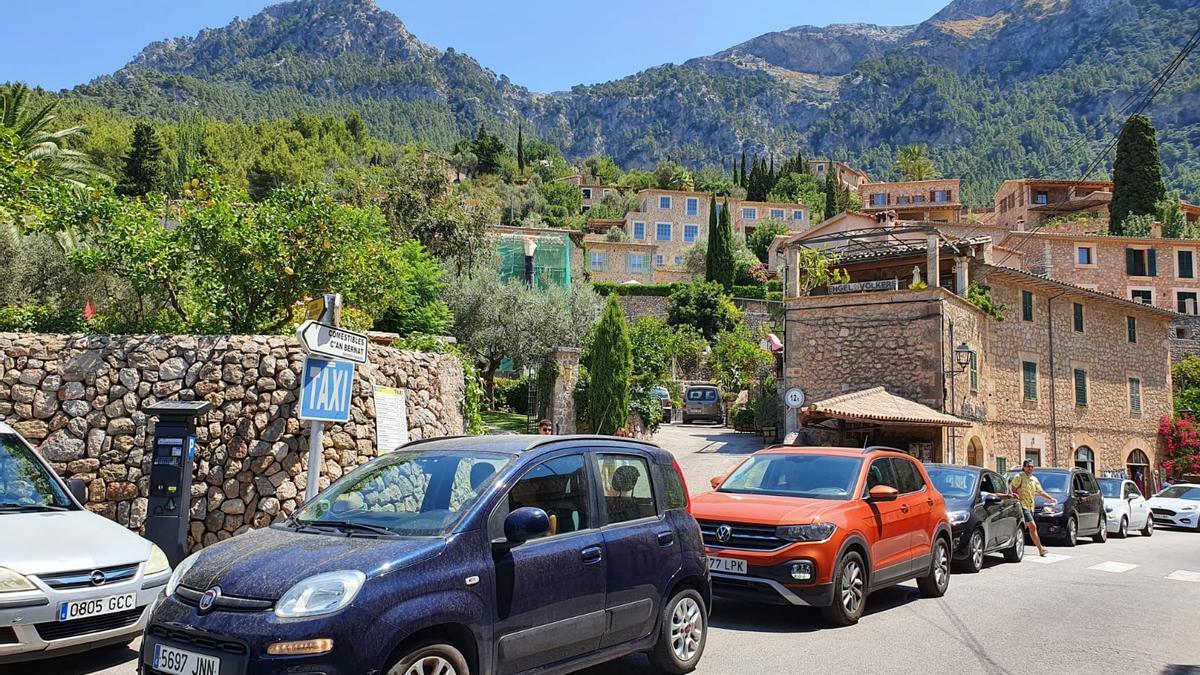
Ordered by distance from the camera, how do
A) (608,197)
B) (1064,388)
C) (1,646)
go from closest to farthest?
(1,646)
(1064,388)
(608,197)

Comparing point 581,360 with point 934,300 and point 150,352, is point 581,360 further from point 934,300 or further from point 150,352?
point 150,352

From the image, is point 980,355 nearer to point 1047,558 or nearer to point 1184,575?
point 1047,558

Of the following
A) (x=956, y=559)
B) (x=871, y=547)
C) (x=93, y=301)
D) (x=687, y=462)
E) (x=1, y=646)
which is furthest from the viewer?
(x=687, y=462)

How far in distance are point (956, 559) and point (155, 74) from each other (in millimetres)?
199802

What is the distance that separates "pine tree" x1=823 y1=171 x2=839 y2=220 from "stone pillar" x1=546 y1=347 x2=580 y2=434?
197ft

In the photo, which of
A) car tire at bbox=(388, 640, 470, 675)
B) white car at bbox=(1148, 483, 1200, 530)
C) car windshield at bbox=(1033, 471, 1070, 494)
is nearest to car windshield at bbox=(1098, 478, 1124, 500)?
white car at bbox=(1148, 483, 1200, 530)

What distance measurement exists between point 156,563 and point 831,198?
8330 centimetres

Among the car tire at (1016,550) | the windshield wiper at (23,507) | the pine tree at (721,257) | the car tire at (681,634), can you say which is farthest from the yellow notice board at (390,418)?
the pine tree at (721,257)

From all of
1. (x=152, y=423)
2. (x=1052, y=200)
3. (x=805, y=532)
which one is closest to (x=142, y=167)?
(x=152, y=423)

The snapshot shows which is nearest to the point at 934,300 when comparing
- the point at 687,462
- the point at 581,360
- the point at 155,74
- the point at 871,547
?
the point at 687,462

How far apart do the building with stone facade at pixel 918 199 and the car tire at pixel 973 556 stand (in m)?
67.9

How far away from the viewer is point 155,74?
176 m

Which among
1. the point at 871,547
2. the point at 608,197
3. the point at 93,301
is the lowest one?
the point at 871,547

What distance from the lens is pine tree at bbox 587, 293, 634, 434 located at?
24.5 meters
